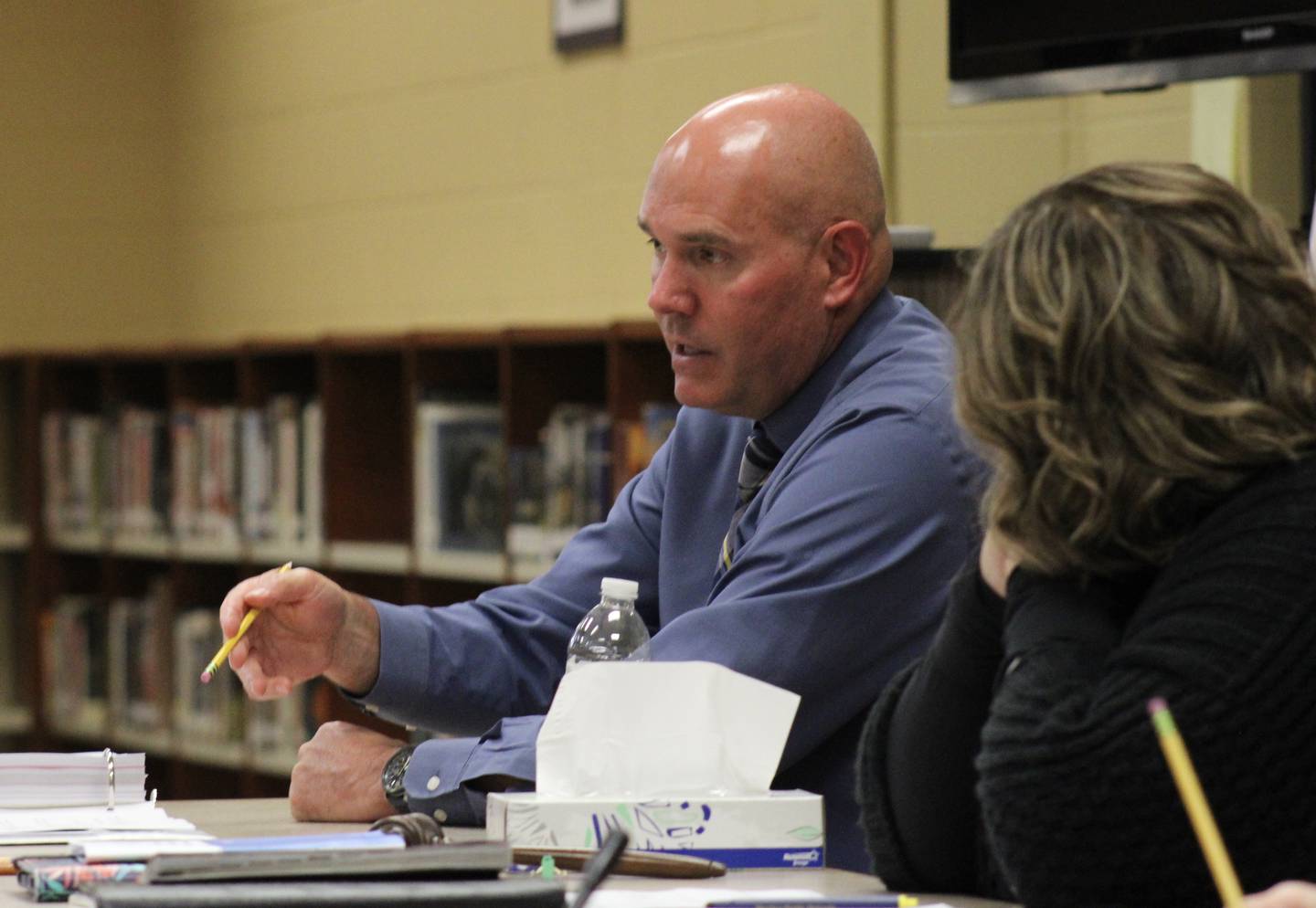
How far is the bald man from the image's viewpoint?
1753 mm

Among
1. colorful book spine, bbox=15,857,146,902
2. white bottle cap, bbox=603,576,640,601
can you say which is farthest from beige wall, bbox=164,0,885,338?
colorful book spine, bbox=15,857,146,902

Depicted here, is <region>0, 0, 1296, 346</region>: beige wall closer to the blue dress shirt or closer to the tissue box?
the blue dress shirt

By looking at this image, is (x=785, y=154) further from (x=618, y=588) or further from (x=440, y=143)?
(x=440, y=143)

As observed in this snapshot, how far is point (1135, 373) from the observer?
1.22m

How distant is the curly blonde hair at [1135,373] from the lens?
3.97 feet

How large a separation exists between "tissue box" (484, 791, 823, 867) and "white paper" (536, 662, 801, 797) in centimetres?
3

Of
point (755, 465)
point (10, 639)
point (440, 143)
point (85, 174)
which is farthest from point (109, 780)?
point (85, 174)

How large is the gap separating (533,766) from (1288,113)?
5.79 ft

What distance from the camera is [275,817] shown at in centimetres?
179

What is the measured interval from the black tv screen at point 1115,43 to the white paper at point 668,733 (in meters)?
1.44

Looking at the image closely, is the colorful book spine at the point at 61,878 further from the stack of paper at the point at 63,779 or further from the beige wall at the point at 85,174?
the beige wall at the point at 85,174

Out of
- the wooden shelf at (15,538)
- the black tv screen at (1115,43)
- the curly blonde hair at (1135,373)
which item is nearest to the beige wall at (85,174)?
the wooden shelf at (15,538)

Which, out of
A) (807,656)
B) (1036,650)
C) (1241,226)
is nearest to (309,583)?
(807,656)

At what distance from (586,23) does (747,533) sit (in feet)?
8.39
